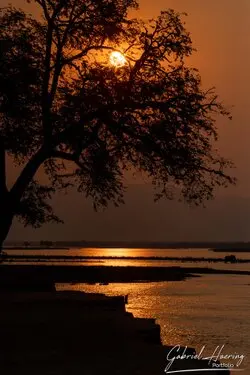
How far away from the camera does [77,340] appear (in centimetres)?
1894

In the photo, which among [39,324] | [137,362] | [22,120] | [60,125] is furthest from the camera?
[22,120]

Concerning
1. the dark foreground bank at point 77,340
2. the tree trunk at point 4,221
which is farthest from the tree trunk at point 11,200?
the dark foreground bank at point 77,340

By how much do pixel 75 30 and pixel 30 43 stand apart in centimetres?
181

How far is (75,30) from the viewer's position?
26.7 m

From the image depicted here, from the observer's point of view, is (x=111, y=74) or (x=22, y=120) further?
(x=22, y=120)

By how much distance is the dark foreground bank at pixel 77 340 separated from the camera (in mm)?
15492

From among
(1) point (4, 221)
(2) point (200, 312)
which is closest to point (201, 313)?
(2) point (200, 312)

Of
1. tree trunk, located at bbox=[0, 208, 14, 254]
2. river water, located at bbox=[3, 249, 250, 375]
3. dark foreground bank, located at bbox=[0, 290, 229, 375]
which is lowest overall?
river water, located at bbox=[3, 249, 250, 375]

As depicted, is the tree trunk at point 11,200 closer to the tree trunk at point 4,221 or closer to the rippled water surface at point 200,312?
the tree trunk at point 4,221

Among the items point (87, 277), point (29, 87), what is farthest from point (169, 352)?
point (87, 277)

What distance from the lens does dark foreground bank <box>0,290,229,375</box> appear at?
610 inches

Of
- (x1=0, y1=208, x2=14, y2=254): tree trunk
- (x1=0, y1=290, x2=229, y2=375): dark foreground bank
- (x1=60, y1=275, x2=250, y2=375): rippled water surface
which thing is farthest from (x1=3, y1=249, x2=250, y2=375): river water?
(x1=0, y1=208, x2=14, y2=254): tree trunk

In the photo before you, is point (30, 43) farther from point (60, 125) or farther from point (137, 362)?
point (137, 362)

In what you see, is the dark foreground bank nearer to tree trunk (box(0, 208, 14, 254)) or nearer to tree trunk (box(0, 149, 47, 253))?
tree trunk (box(0, 208, 14, 254))
